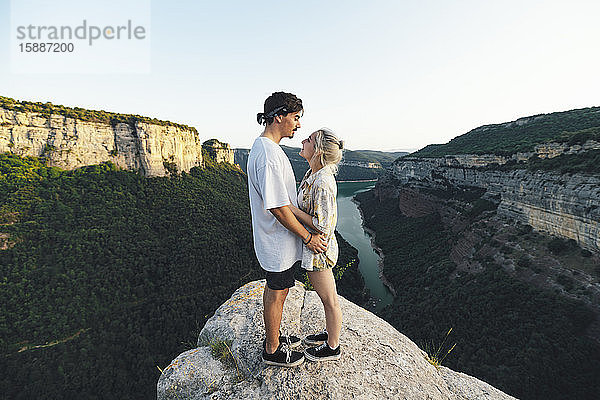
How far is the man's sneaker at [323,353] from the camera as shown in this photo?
2.70m

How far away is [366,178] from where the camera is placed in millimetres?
144875

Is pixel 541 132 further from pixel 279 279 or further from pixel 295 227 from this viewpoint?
pixel 279 279

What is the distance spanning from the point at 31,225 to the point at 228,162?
48640 millimetres

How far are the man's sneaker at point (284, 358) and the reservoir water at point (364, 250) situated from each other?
3156cm

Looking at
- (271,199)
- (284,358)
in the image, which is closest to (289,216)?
(271,199)

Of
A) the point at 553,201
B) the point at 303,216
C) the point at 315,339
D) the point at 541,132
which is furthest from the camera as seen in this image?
the point at 541,132

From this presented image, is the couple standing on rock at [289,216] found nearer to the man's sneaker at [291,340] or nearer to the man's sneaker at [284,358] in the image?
the man's sneaker at [284,358]

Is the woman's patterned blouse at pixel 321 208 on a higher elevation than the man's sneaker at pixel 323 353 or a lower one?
higher

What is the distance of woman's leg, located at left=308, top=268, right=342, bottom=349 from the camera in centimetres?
254

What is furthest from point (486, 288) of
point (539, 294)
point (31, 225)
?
point (31, 225)

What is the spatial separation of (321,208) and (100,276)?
1083 inches

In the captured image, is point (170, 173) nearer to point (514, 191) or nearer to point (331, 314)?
point (331, 314)

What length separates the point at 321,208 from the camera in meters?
2.41

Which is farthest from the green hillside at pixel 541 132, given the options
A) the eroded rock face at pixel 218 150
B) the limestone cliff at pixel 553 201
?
the eroded rock face at pixel 218 150
